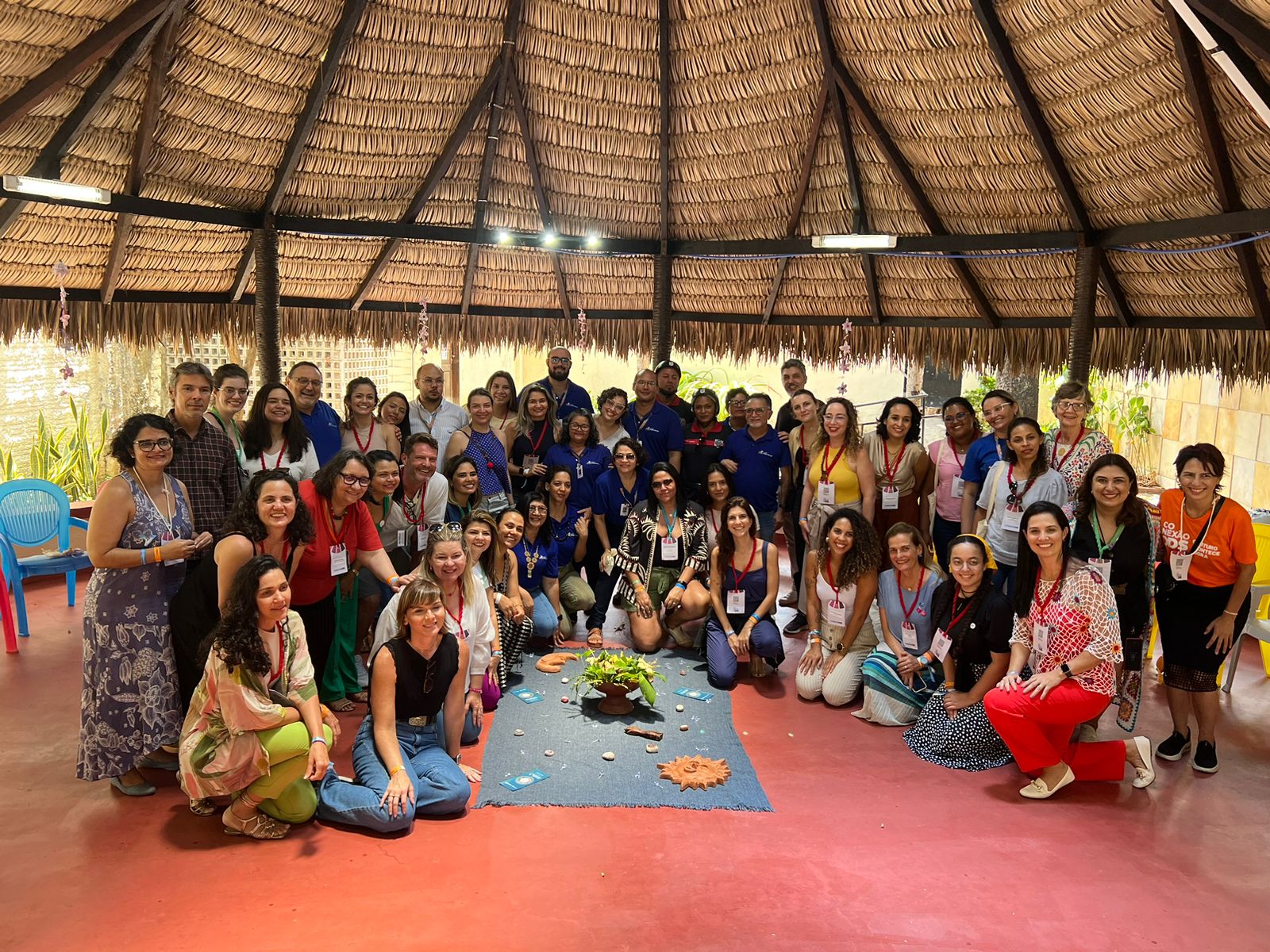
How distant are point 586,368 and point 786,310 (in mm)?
7983

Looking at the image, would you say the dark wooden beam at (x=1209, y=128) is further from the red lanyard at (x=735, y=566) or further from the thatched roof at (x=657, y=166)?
the red lanyard at (x=735, y=566)

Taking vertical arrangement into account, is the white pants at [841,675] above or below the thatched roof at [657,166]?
below

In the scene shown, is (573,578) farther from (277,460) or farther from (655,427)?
(277,460)

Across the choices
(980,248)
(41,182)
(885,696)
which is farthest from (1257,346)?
(41,182)

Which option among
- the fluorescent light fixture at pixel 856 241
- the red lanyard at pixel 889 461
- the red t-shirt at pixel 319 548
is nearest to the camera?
the red t-shirt at pixel 319 548

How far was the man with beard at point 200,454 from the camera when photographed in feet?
13.4

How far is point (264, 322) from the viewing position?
658 cm

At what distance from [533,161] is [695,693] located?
434cm

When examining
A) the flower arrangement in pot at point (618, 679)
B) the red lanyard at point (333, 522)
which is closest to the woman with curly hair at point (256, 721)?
the red lanyard at point (333, 522)

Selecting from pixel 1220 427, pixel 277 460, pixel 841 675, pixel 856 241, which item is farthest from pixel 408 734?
pixel 1220 427

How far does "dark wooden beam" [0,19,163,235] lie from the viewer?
5082mm

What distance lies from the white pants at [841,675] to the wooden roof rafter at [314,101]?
15.3 feet

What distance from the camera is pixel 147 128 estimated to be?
558 cm

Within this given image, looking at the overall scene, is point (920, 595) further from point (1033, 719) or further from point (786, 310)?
point (786, 310)
